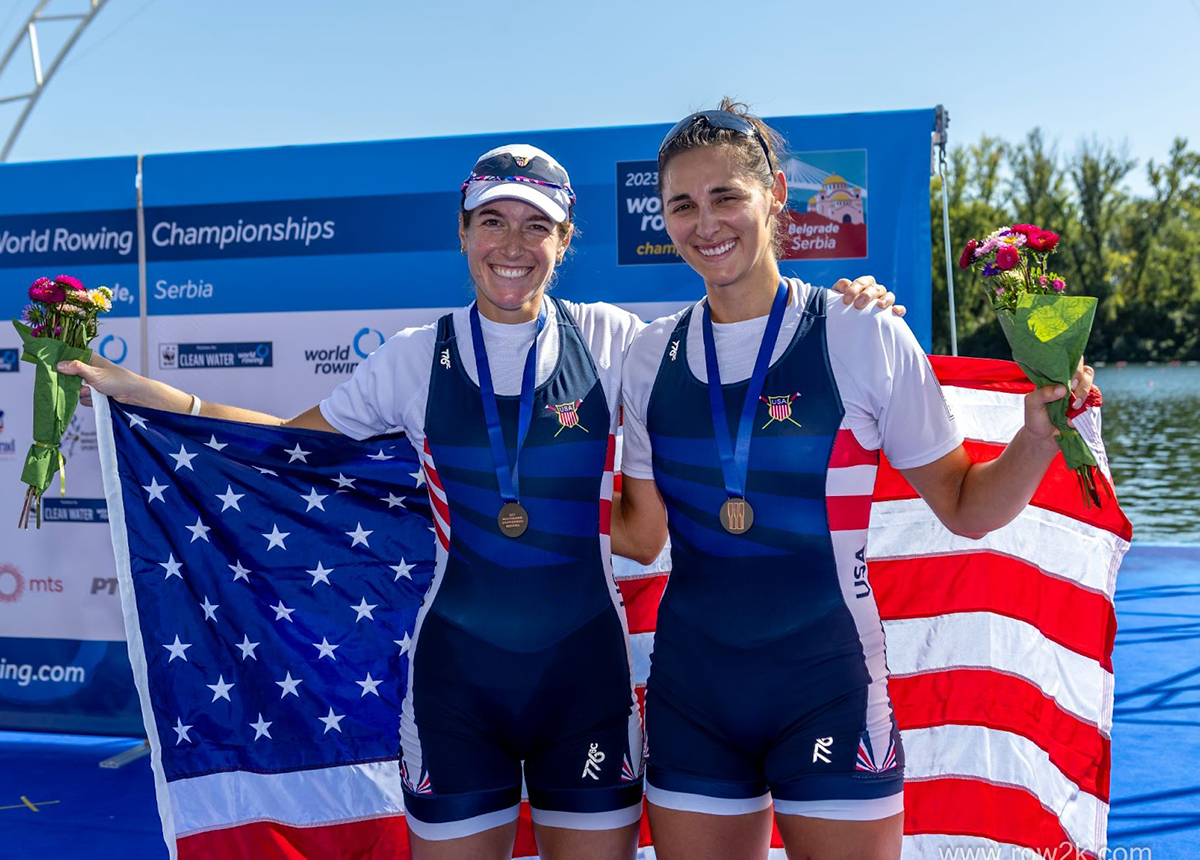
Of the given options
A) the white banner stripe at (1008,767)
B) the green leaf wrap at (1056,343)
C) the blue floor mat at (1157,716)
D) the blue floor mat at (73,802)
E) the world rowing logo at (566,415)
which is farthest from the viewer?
the blue floor mat at (73,802)

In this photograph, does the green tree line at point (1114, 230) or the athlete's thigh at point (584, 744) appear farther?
the green tree line at point (1114, 230)

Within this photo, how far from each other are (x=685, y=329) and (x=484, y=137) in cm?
291

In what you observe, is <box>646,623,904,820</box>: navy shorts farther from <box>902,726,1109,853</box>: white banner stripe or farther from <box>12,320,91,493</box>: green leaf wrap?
<box>12,320,91,493</box>: green leaf wrap

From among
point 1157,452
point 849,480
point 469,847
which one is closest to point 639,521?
point 849,480

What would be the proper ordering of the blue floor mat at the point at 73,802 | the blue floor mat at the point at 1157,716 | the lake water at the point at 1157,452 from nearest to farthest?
the blue floor mat at the point at 1157,716 → the blue floor mat at the point at 73,802 → the lake water at the point at 1157,452

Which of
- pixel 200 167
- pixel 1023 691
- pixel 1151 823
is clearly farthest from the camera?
pixel 200 167

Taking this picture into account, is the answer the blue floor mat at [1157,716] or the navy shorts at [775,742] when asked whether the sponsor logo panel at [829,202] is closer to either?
the blue floor mat at [1157,716]

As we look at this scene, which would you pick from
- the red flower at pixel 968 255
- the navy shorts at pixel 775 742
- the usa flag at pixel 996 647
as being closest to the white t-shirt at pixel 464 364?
the navy shorts at pixel 775 742

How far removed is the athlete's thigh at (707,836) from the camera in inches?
85.9

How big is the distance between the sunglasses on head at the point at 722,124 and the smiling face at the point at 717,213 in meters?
0.06

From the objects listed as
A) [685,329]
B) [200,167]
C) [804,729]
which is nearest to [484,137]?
[200,167]

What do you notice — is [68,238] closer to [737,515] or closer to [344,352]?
[344,352]

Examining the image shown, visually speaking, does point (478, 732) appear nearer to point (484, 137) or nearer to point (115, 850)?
point (115, 850)

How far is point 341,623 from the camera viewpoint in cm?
334
